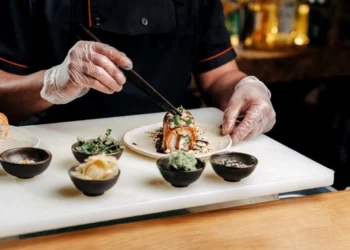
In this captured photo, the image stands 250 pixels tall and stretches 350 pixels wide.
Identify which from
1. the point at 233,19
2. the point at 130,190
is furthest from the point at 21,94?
the point at 233,19

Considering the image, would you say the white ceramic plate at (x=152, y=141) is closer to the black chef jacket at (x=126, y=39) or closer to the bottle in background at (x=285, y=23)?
the black chef jacket at (x=126, y=39)

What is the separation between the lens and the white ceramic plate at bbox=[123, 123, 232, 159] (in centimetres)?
170

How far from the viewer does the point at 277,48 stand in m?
4.05

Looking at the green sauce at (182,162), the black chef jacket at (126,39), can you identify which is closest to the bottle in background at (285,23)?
the black chef jacket at (126,39)

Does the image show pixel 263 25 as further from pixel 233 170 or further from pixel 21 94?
pixel 233 170

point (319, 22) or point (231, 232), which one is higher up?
point (231, 232)

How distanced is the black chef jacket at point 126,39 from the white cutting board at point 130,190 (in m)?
0.55

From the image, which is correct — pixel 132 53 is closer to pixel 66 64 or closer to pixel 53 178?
pixel 66 64

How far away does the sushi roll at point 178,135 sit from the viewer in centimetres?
174

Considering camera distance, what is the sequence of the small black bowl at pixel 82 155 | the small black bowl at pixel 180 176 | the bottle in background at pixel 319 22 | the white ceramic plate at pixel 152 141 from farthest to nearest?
the bottle in background at pixel 319 22 → the white ceramic plate at pixel 152 141 → the small black bowl at pixel 82 155 → the small black bowl at pixel 180 176

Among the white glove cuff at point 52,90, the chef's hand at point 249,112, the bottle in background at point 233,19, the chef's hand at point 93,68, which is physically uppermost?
the chef's hand at point 93,68

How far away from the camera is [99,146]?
63.2 inches

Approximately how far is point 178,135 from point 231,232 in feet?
1.54

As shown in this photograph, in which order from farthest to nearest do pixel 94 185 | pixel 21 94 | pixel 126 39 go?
pixel 126 39 → pixel 21 94 → pixel 94 185
